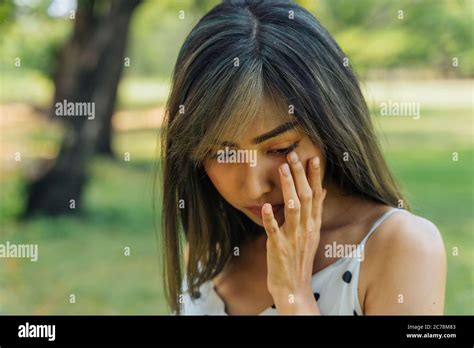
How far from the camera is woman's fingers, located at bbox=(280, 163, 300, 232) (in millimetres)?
1255

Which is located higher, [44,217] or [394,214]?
[44,217]

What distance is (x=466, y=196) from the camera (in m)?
6.48

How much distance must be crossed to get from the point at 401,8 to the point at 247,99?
21.8ft

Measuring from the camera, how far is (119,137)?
8.23 metres

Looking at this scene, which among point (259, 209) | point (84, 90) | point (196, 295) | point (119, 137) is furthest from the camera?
point (119, 137)

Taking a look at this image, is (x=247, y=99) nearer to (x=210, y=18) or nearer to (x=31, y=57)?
(x=210, y=18)

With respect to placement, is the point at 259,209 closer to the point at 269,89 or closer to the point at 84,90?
the point at 269,89

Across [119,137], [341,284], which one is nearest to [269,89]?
[341,284]

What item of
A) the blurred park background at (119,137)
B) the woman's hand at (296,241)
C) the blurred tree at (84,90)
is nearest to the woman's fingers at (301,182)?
the woman's hand at (296,241)

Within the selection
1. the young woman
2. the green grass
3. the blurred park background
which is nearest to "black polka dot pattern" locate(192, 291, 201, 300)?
the young woman

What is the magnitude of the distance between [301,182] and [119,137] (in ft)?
23.4

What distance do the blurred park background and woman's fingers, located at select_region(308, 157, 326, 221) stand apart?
1864 millimetres
